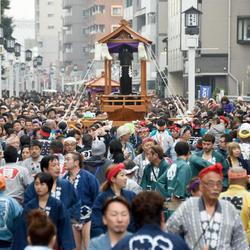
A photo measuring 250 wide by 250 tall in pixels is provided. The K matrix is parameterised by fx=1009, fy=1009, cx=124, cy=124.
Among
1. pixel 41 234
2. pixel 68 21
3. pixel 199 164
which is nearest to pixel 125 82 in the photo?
pixel 199 164

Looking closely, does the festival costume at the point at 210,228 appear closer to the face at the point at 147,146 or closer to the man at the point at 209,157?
the man at the point at 209,157

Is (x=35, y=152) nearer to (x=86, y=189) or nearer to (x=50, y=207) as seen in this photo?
(x=86, y=189)

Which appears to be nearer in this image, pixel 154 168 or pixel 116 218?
pixel 116 218

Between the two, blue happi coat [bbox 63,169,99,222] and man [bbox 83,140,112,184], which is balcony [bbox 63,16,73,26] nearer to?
man [bbox 83,140,112,184]

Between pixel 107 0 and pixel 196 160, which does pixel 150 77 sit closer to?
pixel 107 0

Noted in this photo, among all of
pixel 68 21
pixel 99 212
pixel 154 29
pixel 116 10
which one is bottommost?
pixel 99 212

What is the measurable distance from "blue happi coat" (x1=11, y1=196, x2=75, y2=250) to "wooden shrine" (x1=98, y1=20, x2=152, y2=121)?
2341 cm

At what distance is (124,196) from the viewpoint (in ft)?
32.5

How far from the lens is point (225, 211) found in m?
7.94

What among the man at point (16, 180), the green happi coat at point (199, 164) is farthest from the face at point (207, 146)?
the man at point (16, 180)

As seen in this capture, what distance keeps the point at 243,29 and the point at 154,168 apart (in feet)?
148

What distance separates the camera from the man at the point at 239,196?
30.8ft

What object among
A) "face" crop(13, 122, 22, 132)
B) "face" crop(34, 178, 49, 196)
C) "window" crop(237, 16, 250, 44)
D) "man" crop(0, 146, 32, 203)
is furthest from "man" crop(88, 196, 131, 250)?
"window" crop(237, 16, 250, 44)


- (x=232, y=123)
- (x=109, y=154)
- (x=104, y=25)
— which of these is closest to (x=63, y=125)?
(x=232, y=123)
